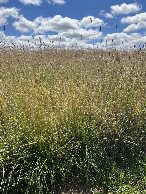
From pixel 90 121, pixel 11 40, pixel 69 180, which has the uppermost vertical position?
pixel 11 40

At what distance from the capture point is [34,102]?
2211 mm

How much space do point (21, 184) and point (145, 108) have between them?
82.5 inches

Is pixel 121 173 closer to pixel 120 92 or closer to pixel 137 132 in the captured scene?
pixel 137 132

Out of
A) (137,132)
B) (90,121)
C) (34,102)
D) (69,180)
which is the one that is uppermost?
(34,102)

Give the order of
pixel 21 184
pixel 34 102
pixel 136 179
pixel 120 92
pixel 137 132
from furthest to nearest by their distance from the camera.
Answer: pixel 120 92, pixel 137 132, pixel 34 102, pixel 136 179, pixel 21 184

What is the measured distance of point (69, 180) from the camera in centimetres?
188

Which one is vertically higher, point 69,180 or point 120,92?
point 120,92

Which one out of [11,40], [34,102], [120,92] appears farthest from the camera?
[11,40]

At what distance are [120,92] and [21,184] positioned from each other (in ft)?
6.54

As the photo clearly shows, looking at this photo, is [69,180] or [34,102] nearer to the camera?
[69,180]

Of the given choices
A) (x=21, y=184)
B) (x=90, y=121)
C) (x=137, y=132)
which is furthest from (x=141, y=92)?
(x=21, y=184)

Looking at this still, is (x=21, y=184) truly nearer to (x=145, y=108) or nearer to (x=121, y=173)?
(x=121, y=173)

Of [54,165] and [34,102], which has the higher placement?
[34,102]

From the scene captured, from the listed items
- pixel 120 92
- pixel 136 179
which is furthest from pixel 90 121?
pixel 136 179
